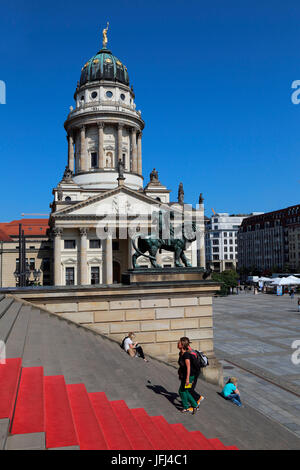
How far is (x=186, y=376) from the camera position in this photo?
8266 millimetres

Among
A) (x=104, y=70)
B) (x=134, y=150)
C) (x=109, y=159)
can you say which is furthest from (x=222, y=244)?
(x=104, y=70)

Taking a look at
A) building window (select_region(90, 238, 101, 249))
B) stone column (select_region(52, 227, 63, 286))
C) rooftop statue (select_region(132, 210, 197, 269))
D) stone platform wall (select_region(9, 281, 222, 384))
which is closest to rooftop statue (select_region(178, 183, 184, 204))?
building window (select_region(90, 238, 101, 249))

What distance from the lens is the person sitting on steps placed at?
41.1 feet

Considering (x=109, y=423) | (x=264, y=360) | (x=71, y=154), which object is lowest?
(x=264, y=360)

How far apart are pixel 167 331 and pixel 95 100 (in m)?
59.6

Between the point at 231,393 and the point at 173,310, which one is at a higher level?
Result: the point at 173,310

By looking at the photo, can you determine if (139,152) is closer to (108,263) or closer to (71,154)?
(71,154)

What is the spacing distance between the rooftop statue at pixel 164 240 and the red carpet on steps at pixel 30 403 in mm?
8396

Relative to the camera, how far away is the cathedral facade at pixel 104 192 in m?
50.8

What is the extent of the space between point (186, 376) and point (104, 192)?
4392 centimetres

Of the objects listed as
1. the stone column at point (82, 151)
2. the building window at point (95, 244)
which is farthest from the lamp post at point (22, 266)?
the stone column at point (82, 151)

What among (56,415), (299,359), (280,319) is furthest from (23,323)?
(280,319)

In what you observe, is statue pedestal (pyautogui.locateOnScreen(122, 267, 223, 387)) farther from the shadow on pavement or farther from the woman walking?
the woman walking

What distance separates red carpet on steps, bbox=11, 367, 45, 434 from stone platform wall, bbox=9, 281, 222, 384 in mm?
6098
